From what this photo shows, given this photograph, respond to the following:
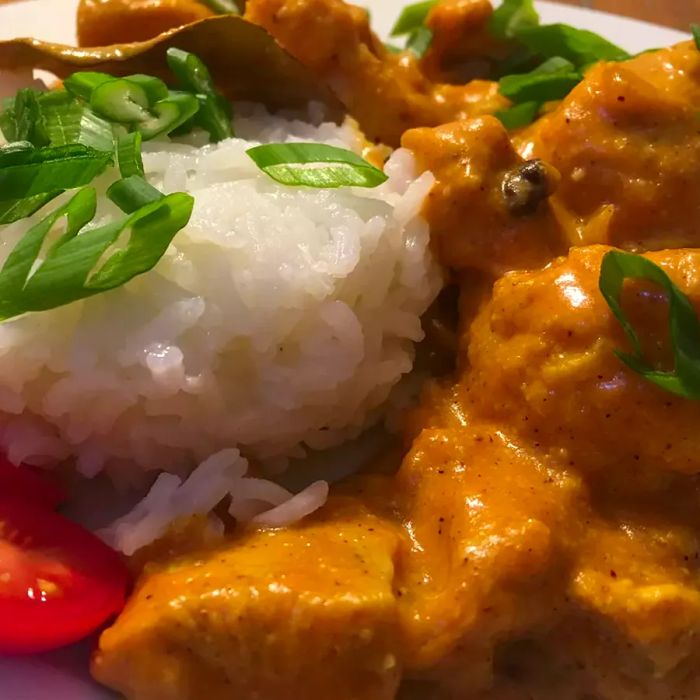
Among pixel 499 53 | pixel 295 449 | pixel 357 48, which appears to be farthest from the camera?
pixel 499 53

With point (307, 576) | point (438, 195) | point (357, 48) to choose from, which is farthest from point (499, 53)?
point (307, 576)

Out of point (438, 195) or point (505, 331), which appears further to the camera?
point (438, 195)

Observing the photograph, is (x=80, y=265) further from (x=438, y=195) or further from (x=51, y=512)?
(x=438, y=195)

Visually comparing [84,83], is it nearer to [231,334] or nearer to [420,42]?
[231,334]

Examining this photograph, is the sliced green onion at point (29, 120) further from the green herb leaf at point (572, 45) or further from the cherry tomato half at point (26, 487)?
the green herb leaf at point (572, 45)

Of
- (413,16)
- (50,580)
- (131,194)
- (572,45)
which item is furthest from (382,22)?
(50,580)

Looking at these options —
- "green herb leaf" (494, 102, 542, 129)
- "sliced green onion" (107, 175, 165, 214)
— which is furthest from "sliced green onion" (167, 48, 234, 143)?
"green herb leaf" (494, 102, 542, 129)
